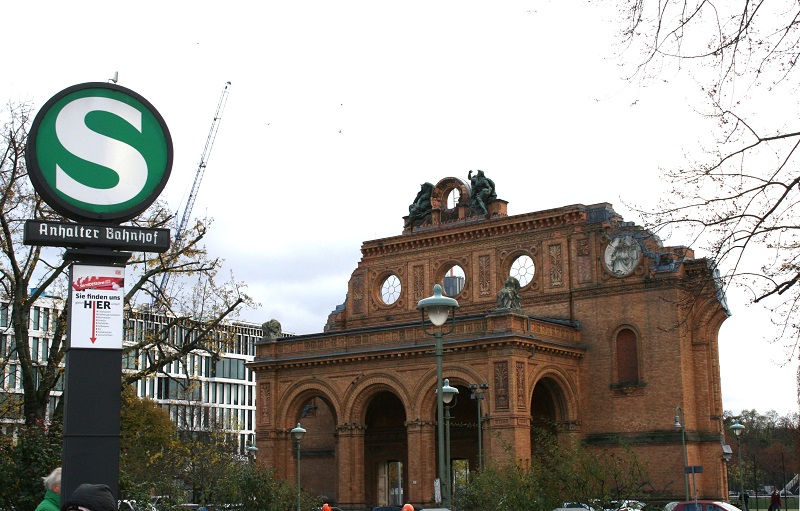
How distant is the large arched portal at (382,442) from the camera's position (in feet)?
169

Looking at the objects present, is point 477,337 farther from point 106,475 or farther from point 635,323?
point 106,475

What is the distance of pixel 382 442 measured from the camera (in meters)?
52.2

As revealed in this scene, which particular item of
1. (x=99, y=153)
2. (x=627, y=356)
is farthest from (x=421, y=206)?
(x=99, y=153)

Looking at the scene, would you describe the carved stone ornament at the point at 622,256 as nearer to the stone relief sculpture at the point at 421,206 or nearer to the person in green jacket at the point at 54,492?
the stone relief sculpture at the point at 421,206

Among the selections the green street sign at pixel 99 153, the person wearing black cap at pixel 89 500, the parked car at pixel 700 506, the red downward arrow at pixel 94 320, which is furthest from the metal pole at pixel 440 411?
the person wearing black cap at pixel 89 500

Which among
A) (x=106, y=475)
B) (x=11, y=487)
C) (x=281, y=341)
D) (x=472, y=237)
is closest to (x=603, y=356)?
(x=472, y=237)

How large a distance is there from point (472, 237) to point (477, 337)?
842cm

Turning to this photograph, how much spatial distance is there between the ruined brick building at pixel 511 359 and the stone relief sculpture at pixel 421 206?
0.46 feet

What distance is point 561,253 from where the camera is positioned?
48.5m

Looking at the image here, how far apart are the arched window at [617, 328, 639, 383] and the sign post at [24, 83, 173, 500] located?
117 feet

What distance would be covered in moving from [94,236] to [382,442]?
40307mm

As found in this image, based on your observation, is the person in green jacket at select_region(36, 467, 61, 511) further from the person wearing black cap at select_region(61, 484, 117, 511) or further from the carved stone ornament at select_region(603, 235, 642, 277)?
the carved stone ornament at select_region(603, 235, 642, 277)

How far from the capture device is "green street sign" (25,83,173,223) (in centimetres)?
1320

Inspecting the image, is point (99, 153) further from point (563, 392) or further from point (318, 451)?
point (318, 451)
